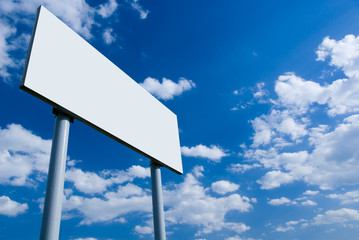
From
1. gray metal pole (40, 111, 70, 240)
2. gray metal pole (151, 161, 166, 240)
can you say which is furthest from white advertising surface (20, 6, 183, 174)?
gray metal pole (40, 111, 70, 240)

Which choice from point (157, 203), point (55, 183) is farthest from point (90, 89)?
point (157, 203)

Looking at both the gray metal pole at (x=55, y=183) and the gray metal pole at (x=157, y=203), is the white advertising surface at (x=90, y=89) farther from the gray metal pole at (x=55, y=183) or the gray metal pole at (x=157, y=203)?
the gray metal pole at (x=55, y=183)

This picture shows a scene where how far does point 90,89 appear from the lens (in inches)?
204

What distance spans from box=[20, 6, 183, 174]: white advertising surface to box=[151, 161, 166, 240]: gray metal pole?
0.99 feet

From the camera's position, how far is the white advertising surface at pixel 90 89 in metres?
4.20

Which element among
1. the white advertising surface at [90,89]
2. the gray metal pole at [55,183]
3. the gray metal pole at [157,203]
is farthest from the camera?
the gray metal pole at [157,203]

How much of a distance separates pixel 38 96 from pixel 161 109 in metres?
4.26

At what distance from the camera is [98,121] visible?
5.08 metres

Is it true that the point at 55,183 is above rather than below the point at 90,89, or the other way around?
below

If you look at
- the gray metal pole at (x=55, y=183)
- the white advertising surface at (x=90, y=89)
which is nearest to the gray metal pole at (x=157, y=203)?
the white advertising surface at (x=90, y=89)

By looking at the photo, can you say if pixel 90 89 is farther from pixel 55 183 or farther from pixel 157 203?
pixel 157 203

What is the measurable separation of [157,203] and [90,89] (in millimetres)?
3267

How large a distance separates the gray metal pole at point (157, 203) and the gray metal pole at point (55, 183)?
296 cm

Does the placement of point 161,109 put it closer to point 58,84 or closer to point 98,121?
point 98,121
